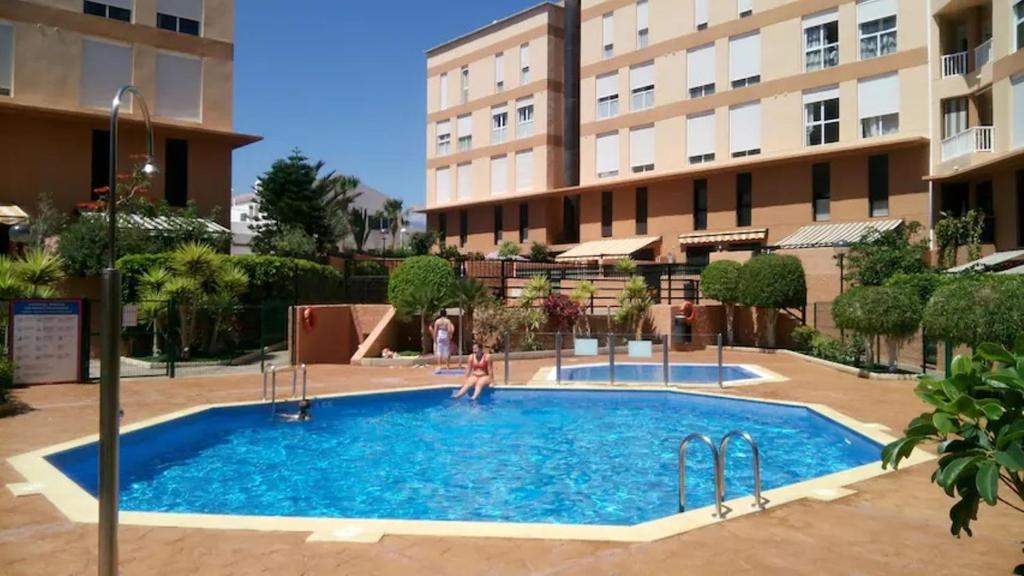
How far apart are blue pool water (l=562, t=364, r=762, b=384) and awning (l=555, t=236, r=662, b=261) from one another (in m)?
20.0

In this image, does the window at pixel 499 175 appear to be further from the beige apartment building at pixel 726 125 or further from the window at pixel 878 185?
the window at pixel 878 185

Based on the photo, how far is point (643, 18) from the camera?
40594mm

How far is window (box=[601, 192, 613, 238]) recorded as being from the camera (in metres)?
42.2

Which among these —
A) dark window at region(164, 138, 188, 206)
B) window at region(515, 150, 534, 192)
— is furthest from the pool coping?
window at region(515, 150, 534, 192)

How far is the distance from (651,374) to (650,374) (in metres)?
0.03

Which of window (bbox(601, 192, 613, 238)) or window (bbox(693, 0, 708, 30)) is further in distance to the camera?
window (bbox(601, 192, 613, 238))

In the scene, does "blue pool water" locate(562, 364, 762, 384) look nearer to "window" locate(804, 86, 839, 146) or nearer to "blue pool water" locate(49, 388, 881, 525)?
"blue pool water" locate(49, 388, 881, 525)

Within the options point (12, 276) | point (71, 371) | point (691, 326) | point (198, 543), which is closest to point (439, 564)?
point (198, 543)

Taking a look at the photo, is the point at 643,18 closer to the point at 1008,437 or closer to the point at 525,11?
the point at 525,11

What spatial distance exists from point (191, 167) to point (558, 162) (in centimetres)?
2234

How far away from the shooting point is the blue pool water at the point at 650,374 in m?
17.8

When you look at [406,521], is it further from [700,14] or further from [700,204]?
[700,14]

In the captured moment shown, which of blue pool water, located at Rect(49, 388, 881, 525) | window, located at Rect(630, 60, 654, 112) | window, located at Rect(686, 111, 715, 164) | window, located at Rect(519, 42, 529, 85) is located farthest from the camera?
window, located at Rect(519, 42, 529, 85)

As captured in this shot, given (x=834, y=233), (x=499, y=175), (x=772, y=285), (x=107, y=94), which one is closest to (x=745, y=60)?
(x=834, y=233)
